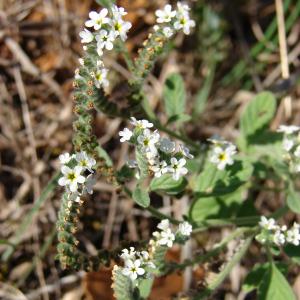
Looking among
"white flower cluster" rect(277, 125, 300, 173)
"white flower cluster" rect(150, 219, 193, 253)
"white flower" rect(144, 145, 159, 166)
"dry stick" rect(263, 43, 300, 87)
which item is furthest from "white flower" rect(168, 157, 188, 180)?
"dry stick" rect(263, 43, 300, 87)

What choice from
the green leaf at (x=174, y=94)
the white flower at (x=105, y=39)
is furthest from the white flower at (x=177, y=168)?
the green leaf at (x=174, y=94)

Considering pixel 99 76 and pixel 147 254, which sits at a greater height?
pixel 99 76

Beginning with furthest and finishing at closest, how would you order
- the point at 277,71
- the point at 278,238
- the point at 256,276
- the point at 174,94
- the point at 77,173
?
the point at 277,71
the point at 174,94
the point at 256,276
the point at 278,238
the point at 77,173

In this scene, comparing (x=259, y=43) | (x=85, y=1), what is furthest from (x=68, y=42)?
(x=259, y=43)

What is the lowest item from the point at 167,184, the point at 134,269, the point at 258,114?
the point at 134,269

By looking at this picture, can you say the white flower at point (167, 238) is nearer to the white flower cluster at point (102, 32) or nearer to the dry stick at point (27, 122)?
the white flower cluster at point (102, 32)

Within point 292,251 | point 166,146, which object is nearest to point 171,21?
point 166,146

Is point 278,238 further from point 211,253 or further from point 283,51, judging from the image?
point 283,51
